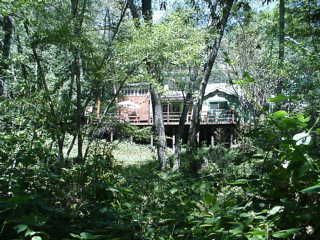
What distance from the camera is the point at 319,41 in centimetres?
641

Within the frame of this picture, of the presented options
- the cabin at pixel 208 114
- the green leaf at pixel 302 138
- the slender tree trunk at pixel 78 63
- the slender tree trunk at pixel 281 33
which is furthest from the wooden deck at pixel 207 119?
the green leaf at pixel 302 138

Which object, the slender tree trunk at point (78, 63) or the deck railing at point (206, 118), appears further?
the deck railing at point (206, 118)

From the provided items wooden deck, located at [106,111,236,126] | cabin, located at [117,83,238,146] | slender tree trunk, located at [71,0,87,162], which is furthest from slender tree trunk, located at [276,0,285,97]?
wooden deck, located at [106,111,236,126]

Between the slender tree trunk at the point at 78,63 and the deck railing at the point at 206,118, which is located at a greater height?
the slender tree trunk at the point at 78,63

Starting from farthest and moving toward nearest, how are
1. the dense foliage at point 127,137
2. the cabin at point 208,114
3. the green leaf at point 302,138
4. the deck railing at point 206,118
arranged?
the deck railing at point 206,118 → the cabin at point 208,114 → the dense foliage at point 127,137 → the green leaf at point 302,138

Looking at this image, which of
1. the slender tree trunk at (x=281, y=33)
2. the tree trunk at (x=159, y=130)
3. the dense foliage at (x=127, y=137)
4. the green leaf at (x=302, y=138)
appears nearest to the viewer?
the green leaf at (x=302, y=138)

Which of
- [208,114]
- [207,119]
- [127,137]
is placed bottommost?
[127,137]

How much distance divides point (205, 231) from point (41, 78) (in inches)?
204

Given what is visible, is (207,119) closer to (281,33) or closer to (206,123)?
(206,123)

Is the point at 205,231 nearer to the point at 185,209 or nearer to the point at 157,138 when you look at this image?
the point at 185,209

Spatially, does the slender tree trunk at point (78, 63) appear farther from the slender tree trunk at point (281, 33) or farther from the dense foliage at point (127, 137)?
the slender tree trunk at point (281, 33)

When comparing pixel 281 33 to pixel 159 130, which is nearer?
pixel 281 33

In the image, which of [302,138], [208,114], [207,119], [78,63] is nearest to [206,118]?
[207,119]

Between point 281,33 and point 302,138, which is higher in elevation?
point 281,33
